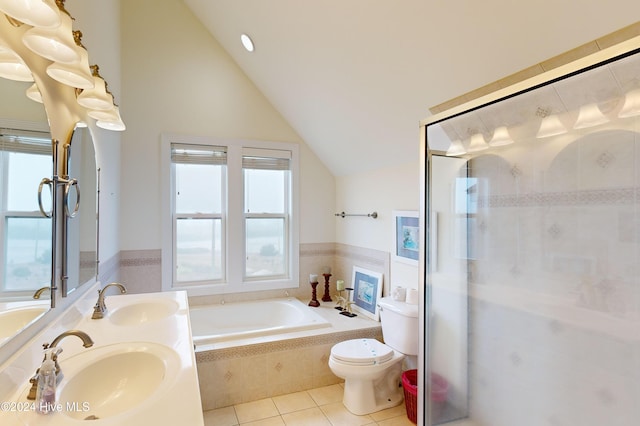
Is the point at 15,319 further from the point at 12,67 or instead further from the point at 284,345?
the point at 284,345

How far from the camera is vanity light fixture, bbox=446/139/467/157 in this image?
75.4 inches

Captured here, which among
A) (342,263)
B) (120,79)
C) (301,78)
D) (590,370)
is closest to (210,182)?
(120,79)

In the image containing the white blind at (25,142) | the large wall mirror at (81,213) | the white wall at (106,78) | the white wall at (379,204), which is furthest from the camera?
the white wall at (379,204)

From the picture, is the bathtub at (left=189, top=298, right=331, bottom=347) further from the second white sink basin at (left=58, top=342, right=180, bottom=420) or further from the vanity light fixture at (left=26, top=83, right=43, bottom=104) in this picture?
the vanity light fixture at (left=26, top=83, right=43, bottom=104)

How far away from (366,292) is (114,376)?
242cm

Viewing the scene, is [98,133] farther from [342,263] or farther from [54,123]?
[342,263]

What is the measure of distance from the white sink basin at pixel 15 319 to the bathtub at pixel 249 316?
2.05 metres

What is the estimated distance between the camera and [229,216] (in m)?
3.55

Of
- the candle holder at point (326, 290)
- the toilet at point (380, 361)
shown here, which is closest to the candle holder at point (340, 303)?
the candle holder at point (326, 290)

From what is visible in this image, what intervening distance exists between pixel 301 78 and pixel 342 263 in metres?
2.03

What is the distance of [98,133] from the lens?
231 centimetres

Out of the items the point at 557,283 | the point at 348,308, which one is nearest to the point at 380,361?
the point at 348,308

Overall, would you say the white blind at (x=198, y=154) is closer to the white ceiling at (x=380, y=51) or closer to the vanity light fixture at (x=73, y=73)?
the white ceiling at (x=380, y=51)

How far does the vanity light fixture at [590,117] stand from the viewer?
1.28 m
